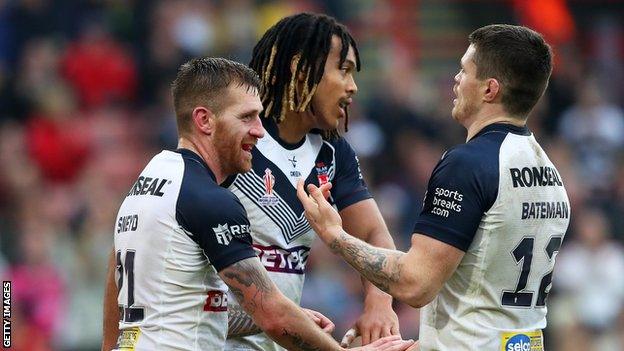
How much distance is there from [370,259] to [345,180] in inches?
50.8

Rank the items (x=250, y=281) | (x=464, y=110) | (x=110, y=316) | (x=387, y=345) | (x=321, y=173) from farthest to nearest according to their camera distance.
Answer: (x=321, y=173) → (x=110, y=316) → (x=387, y=345) → (x=464, y=110) → (x=250, y=281)

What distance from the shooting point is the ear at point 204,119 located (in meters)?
6.36

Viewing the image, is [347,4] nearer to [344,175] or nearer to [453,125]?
[453,125]

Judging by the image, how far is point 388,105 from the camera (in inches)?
611

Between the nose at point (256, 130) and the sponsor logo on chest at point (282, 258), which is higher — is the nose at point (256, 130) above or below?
above

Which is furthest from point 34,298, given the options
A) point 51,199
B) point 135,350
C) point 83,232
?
point 135,350

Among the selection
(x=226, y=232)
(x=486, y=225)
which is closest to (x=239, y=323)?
(x=226, y=232)

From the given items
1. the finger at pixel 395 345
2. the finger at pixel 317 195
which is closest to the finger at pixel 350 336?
the finger at pixel 395 345

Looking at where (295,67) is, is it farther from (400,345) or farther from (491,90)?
(400,345)

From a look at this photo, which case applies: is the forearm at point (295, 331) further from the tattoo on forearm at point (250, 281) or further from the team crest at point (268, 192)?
the team crest at point (268, 192)

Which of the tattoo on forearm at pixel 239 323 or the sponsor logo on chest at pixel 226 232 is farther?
the tattoo on forearm at pixel 239 323

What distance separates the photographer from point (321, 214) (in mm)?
6371

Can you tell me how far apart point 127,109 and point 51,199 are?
197cm

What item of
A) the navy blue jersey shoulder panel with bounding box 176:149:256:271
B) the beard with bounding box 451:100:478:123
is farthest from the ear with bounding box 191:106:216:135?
the beard with bounding box 451:100:478:123
